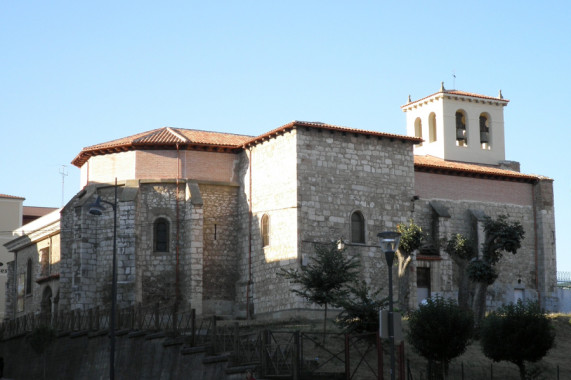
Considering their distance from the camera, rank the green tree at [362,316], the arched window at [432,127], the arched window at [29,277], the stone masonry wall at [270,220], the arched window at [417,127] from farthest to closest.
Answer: the arched window at [29,277], the arched window at [417,127], the arched window at [432,127], the stone masonry wall at [270,220], the green tree at [362,316]

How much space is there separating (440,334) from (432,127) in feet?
84.6

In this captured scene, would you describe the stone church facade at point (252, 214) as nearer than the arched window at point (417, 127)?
Yes

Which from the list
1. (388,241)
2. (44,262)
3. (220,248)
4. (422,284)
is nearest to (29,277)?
(44,262)

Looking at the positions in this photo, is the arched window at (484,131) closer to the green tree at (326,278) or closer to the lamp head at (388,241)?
the green tree at (326,278)

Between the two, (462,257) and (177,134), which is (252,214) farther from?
(462,257)

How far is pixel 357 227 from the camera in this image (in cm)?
4234

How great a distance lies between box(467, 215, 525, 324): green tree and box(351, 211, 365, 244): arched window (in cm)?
488

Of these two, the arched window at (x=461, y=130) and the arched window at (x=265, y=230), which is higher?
the arched window at (x=461, y=130)

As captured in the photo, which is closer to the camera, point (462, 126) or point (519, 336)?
point (519, 336)

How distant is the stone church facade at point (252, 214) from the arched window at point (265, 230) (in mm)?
89

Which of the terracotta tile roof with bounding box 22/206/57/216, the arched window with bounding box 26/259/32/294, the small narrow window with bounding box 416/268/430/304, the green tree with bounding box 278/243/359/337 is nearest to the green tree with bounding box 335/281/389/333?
the green tree with bounding box 278/243/359/337

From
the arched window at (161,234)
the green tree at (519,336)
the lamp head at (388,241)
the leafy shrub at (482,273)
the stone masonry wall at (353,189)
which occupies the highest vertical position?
the stone masonry wall at (353,189)

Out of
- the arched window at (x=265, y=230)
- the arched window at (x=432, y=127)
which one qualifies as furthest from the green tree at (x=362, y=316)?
the arched window at (x=432, y=127)

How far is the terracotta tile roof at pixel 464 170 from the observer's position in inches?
1842
